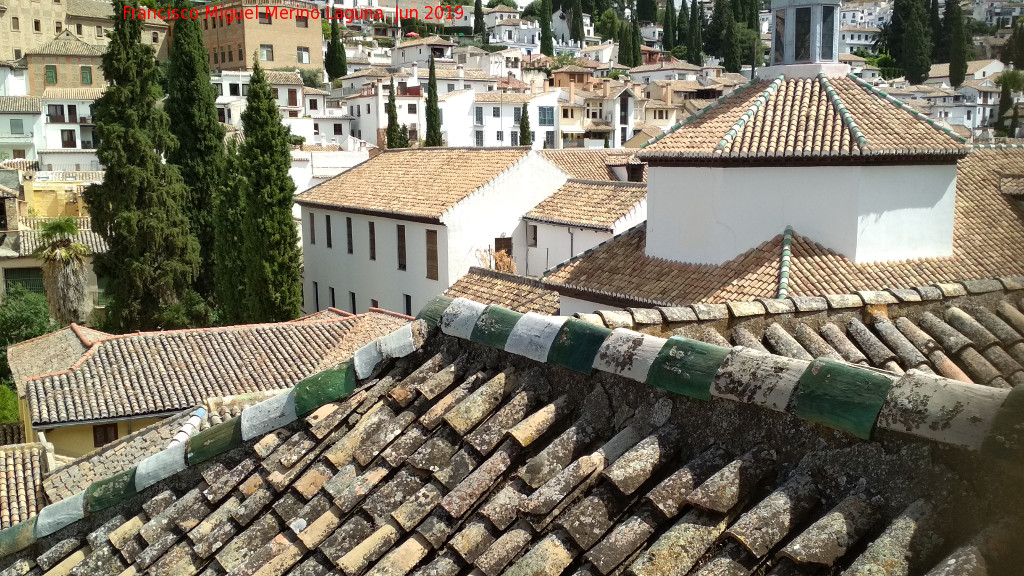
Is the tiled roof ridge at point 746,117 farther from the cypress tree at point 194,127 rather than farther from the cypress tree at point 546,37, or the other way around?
the cypress tree at point 546,37

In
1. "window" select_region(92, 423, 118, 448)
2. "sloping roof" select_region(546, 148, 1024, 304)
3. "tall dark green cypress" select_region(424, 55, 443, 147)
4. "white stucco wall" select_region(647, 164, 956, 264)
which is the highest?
"tall dark green cypress" select_region(424, 55, 443, 147)

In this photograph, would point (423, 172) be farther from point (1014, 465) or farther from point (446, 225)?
point (1014, 465)

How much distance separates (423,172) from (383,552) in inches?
1000

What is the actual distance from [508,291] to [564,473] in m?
16.8

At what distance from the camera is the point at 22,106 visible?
48.5m

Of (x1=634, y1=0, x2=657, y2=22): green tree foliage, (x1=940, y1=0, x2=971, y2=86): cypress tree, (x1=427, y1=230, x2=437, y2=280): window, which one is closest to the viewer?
(x1=940, y1=0, x2=971, y2=86): cypress tree

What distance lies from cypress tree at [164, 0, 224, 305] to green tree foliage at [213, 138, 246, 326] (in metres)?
2.40

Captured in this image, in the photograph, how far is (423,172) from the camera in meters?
28.3

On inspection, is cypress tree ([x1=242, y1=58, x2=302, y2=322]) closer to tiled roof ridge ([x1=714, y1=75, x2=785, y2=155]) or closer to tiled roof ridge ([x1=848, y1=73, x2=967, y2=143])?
tiled roof ridge ([x1=714, y1=75, x2=785, y2=155])

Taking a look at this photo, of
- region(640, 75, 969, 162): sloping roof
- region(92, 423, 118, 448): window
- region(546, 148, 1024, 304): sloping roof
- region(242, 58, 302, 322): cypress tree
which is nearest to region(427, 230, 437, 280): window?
region(242, 58, 302, 322): cypress tree

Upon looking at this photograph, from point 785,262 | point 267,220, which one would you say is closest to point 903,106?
point 785,262

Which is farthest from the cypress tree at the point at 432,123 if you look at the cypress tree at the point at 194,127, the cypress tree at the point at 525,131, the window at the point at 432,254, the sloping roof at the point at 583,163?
the window at the point at 432,254

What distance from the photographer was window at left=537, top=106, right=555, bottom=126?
A: 5841 cm

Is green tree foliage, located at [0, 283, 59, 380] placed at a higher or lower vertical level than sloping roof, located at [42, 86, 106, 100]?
lower
